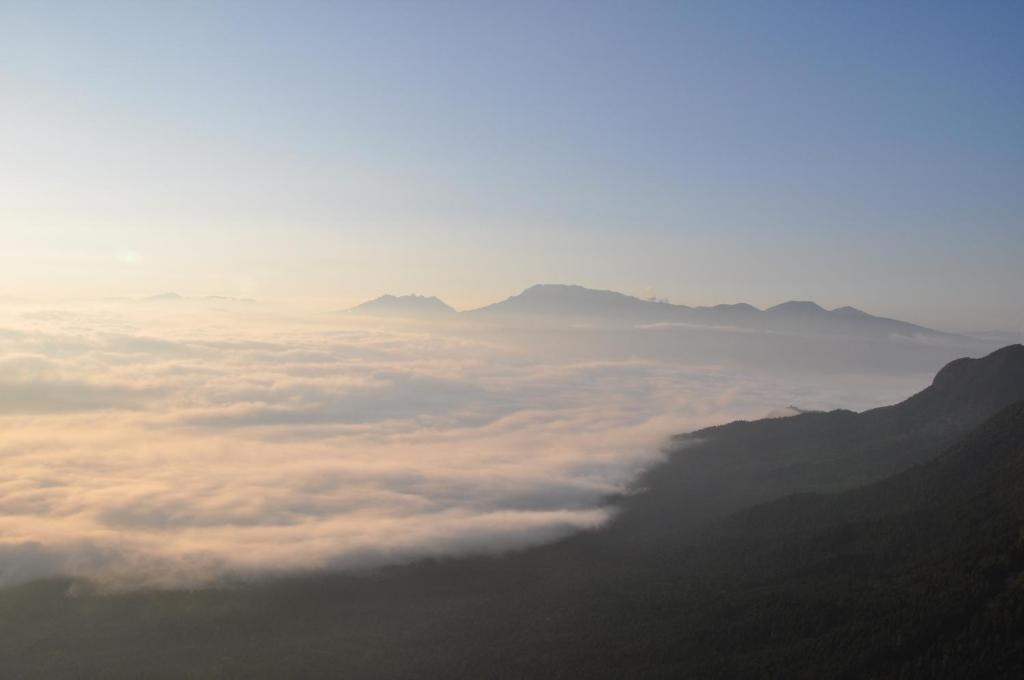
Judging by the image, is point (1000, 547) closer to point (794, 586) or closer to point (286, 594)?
point (794, 586)

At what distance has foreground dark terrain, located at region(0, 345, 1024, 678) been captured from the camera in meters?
98.6

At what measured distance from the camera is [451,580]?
183 m

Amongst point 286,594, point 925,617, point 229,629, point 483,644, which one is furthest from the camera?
point 286,594

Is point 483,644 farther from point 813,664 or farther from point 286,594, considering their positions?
point 286,594

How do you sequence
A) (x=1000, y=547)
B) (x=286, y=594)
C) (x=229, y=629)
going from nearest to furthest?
1. (x=1000, y=547)
2. (x=229, y=629)
3. (x=286, y=594)

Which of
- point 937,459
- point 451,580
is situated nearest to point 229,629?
point 451,580

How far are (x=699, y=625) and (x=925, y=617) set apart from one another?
36755 mm

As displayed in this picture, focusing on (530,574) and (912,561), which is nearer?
(912,561)

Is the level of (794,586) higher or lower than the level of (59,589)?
higher

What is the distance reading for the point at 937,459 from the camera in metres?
162

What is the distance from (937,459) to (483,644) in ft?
424

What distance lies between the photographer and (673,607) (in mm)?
124375

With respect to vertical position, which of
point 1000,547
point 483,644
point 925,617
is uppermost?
point 1000,547

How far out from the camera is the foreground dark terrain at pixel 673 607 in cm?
9862
